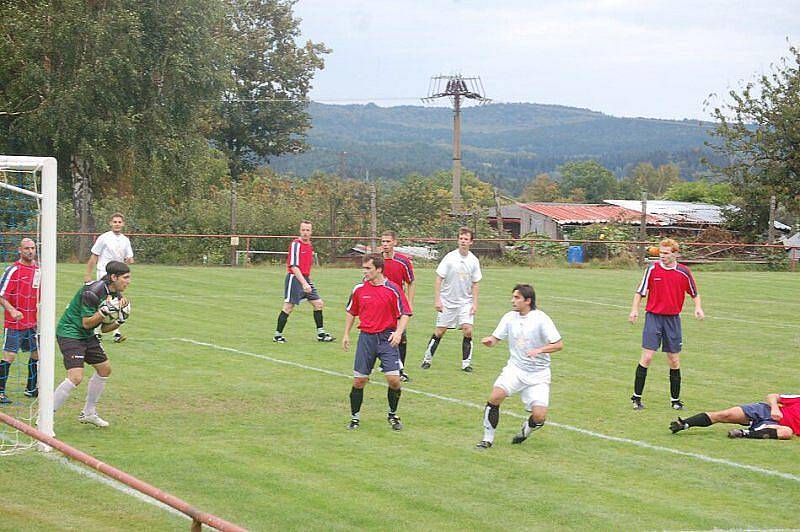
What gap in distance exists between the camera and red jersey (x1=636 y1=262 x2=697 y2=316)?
12.1m

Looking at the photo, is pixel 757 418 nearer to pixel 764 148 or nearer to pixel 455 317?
pixel 455 317

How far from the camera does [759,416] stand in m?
10.9

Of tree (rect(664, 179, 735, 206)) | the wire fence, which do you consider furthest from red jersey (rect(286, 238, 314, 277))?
tree (rect(664, 179, 735, 206))

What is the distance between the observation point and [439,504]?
8.05 m

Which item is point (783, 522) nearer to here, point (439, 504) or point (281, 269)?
point (439, 504)

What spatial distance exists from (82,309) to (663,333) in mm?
6795

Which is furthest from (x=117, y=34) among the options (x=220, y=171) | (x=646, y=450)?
(x=646, y=450)

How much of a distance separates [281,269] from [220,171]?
24373mm

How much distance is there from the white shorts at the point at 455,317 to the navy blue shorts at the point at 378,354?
13.9 ft

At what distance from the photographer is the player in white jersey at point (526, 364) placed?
1009cm

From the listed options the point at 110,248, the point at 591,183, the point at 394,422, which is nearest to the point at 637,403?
the point at 394,422

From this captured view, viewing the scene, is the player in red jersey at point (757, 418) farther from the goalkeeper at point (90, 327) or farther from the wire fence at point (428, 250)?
the wire fence at point (428, 250)

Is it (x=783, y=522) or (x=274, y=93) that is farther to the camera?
(x=274, y=93)

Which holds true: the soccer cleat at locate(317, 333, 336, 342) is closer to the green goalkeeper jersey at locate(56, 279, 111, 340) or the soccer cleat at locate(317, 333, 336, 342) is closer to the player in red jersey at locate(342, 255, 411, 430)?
the player in red jersey at locate(342, 255, 411, 430)
